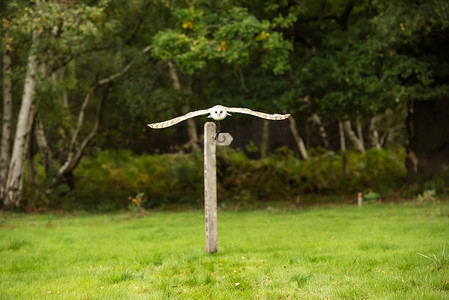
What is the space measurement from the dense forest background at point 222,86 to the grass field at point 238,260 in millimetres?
6002

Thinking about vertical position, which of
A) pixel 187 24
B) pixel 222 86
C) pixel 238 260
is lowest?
pixel 238 260

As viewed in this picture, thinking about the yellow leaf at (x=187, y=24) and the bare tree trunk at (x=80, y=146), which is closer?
the yellow leaf at (x=187, y=24)

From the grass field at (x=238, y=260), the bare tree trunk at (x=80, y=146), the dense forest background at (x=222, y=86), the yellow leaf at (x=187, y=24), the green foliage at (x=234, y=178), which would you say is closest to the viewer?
the grass field at (x=238, y=260)

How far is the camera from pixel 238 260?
8523 mm

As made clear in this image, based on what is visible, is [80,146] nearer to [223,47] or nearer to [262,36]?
[223,47]

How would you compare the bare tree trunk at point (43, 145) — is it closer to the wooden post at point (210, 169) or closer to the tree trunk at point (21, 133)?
the tree trunk at point (21, 133)

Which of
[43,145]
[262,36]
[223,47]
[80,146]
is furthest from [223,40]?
[43,145]

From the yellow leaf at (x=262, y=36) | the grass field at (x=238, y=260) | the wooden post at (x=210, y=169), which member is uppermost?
the yellow leaf at (x=262, y=36)

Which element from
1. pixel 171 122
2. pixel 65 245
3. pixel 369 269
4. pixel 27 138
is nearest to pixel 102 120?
pixel 27 138

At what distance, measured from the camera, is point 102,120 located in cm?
2436

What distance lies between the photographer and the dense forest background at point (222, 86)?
1772 cm

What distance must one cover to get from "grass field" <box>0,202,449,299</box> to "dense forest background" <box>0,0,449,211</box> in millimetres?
6002

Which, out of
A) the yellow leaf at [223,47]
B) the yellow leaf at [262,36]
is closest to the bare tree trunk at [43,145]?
the yellow leaf at [223,47]

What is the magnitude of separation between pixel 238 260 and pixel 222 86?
1438 centimetres
